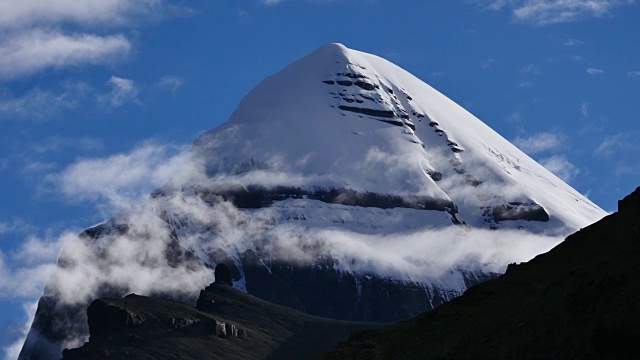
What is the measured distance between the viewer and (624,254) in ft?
287

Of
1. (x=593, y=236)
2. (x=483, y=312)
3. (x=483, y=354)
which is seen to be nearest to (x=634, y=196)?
(x=593, y=236)

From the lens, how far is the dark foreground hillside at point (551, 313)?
78.9 metres

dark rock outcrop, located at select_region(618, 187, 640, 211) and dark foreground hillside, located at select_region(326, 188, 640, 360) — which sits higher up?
dark rock outcrop, located at select_region(618, 187, 640, 211)

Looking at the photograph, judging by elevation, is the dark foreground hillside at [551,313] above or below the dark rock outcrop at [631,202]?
below

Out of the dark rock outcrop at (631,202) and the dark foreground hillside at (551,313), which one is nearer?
the dark foreground hillside at (551,313)

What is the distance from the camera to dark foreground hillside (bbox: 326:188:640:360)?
78.9 metres

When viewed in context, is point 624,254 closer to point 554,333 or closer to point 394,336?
point 554,333

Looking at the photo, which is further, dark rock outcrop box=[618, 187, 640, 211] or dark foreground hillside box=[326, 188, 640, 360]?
dark rock outcrop box=[618, 187, 640, 211]

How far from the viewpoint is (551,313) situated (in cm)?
8569

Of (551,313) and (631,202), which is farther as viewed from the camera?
(631,202)

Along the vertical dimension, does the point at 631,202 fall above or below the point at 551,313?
above

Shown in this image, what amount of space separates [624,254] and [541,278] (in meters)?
10.1

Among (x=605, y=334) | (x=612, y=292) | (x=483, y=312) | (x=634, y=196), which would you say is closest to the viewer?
(x=605, y=334)

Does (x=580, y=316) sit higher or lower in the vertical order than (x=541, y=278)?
lower
